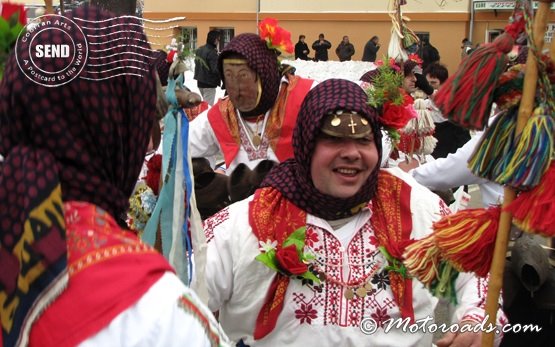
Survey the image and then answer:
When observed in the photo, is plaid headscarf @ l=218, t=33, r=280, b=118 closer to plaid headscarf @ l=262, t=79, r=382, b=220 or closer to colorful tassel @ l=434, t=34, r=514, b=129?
plaid headscarf @ l=262, t=79, r=382, b=220

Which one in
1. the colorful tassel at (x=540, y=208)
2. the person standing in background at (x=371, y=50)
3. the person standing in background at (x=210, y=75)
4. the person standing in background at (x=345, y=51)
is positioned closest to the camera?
the colorful tassel at (x=540, y=208)

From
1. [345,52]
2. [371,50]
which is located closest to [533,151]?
[371,50]

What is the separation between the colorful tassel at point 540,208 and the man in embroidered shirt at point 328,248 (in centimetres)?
62

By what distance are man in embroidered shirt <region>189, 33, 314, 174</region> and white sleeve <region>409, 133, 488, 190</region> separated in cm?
101

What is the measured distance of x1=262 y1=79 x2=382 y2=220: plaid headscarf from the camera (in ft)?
8.67

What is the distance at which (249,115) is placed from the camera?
5.02 meters

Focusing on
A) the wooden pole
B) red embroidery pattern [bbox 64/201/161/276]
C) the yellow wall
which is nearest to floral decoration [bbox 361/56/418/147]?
the wooden pole

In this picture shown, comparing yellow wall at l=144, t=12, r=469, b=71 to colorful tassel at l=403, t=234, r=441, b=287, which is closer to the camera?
colorful tassel at l=403, t=234, r=441, b=287

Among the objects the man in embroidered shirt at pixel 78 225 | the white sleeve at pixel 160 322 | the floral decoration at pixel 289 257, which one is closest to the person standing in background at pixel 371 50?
the floral decoration at pixel 289 257

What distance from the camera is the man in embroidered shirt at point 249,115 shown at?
493cm

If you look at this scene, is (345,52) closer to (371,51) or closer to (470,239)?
(371,51)

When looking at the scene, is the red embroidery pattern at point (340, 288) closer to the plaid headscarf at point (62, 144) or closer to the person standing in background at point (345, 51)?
the plaid headscarf at point (62, 144)

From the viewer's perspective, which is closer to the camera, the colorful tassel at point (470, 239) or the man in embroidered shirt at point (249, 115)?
the colorful tassel at point (470, 239)

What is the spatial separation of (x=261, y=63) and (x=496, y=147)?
10.3 ft
